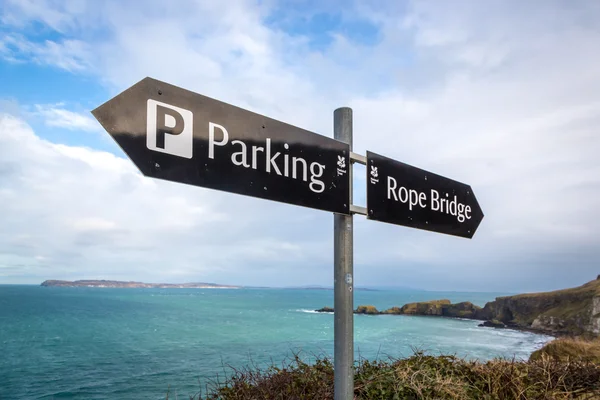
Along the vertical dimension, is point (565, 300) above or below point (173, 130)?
below

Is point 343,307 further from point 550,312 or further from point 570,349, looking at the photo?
point 550,312

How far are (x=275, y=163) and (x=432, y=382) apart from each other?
97.2 inches

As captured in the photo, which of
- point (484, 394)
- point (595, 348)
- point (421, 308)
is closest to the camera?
point (484, 394)

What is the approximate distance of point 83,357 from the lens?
4075cm

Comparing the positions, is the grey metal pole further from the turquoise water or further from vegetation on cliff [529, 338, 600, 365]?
the turquoise water

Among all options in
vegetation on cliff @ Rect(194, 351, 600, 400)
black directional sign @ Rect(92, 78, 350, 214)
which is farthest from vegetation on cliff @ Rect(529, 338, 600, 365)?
black directional sign @ Rect(92, 78, 350, 214)

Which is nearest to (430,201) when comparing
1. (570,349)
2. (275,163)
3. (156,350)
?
(275,163)

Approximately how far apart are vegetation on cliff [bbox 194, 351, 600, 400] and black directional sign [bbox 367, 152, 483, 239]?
51.8 inches

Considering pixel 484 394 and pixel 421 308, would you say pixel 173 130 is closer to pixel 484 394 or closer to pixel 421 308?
pixel 484 394

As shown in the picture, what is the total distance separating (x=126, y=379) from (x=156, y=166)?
33175 millimetres

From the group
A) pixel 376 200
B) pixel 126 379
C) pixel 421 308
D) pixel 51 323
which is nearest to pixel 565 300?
pixel 421 308

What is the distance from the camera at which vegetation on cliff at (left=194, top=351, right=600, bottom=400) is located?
Result: 3266 mm

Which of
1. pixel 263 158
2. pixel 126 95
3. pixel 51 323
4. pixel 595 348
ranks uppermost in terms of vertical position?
pixel 126 95

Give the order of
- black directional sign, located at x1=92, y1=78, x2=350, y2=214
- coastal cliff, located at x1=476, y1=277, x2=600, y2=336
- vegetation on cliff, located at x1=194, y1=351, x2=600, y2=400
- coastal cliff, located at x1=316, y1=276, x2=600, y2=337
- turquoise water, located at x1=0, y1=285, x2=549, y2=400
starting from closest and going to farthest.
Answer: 1. black directional sign, located at x1=92, y1=78, x2=350, y2=214
2. vegetation on cliff, located at x1=194, y1=351, x2=600, y2=400
3. turquoise water, located at x1=0, y1=285, x2=549, y2=400
4. coastal cliff, located at x1=476, y1=277, x2=600, y2=336
5. coastal cliff, located at x1=316, y1=276, x2=600, y2=337
